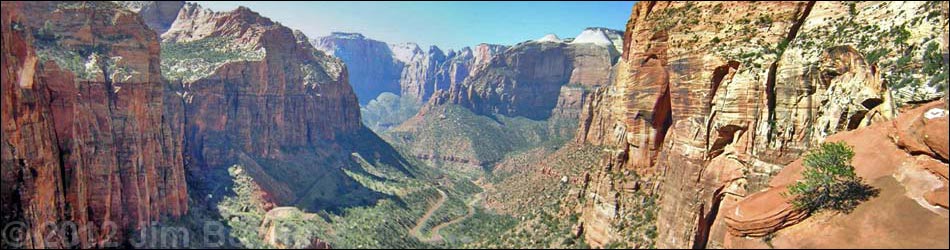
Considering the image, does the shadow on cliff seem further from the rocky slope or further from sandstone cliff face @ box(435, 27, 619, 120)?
sandstone cliff face @ box(435, 27, 619, 120)

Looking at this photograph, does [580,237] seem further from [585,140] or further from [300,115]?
[300,115]

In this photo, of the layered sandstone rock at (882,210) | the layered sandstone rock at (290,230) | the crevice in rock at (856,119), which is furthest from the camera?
the layered sandstone rock at (290,230)

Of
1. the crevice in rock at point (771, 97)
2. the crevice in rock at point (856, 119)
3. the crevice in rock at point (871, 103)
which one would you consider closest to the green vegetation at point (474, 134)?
the crevice in rock at point (771, 97)

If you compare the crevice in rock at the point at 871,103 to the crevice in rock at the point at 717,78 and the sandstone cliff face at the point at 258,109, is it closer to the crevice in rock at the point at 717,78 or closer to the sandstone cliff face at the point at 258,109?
the crevice in rock at the point at 717,78

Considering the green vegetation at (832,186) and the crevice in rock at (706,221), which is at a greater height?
the green vegetation at (832,186)

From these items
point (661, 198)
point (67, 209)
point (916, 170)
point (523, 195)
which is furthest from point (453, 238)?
point (916, 170)

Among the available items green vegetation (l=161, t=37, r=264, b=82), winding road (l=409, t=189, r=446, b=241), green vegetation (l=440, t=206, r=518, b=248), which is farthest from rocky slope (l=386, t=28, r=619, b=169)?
green vegetation (l=161, t=37, r=264, b=82)
